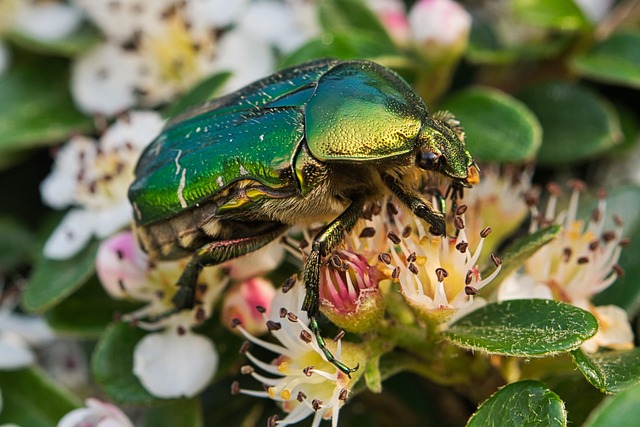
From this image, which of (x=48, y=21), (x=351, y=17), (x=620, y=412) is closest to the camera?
(x=620, y=412)

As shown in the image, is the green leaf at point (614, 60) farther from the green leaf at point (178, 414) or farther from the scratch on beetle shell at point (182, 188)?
the green leaf at point (178, 414)

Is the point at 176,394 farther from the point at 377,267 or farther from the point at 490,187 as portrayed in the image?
the point at 490,187

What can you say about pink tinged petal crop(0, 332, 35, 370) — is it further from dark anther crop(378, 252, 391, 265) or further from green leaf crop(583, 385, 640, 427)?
green leaf crop(583, 385, 640, 427)

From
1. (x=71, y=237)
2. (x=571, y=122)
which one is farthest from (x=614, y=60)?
(x=71, y=237)

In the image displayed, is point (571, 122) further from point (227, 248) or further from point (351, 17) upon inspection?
point (227, 248)

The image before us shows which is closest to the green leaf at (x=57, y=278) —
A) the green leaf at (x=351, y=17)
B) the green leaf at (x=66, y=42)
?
the green leaf at (x=66, y=42)
